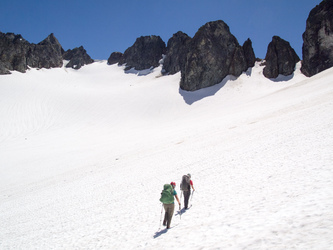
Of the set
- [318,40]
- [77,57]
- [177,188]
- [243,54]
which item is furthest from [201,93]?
[77,57]

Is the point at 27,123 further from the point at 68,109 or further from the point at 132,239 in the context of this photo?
the point at 132,239

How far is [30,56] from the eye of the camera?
103125mm

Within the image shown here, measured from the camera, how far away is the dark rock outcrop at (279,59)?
65188 millimetres

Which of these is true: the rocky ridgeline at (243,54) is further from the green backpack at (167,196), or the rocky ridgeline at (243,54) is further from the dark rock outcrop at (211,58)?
the green backpack at (167,196)

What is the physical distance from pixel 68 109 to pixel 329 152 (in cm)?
5841

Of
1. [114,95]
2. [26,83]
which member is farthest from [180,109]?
[26,83]

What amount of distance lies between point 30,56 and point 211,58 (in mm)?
92677

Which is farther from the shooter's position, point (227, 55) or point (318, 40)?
point (227, 55)

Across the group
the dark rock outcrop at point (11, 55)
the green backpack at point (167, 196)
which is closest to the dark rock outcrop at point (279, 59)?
the green backpack at point (167, 196)

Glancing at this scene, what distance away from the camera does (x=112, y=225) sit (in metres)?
9.91

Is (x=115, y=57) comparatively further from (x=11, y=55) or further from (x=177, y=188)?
(x=177, y=188)

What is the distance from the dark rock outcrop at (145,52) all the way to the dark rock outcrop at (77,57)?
34.5 meters

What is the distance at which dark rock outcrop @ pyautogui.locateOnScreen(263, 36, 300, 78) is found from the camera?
65.2m

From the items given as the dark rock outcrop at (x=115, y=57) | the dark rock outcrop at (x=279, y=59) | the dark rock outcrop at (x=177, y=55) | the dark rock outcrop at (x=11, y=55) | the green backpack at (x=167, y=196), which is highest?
the dark rock outcrop at (x=115, y=57)
